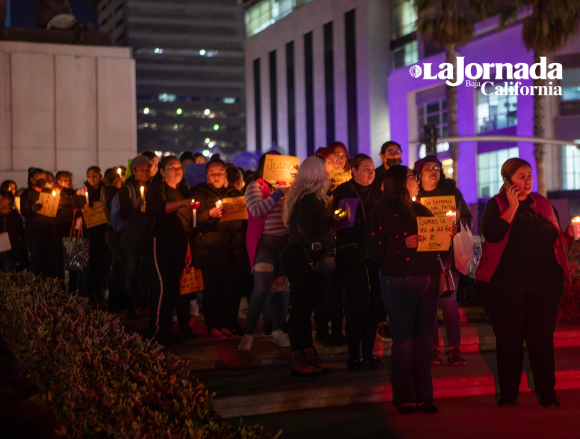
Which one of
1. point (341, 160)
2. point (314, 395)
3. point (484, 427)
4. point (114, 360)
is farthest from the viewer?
point (341, 160)

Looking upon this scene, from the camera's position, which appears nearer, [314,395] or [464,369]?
[314,395]

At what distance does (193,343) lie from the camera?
743 cm

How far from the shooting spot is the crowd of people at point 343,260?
5219 millimetres

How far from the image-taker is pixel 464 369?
21.6 ft

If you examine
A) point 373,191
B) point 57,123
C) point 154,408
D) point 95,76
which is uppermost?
point 95,76

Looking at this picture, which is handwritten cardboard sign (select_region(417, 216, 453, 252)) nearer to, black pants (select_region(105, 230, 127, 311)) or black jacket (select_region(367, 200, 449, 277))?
black jacket (select_region(367, 200, 449, 277))

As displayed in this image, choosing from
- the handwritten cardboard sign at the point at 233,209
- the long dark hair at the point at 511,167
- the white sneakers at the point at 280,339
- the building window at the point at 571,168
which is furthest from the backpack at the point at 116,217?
the building window at the point at 571,168

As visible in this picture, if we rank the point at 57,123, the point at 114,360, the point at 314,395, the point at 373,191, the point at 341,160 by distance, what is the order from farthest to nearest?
the point at 57,123, the point at 341,160, the point at 373,191, the point at 314,395, the point at 114,360

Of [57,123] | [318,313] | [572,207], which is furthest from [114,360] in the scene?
[572,207]

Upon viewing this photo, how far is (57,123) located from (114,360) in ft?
43.7

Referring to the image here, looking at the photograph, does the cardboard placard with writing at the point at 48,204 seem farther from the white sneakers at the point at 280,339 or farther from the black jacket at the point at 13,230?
the white sneakers at the point at 280,339

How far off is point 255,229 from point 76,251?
3857 millimetres

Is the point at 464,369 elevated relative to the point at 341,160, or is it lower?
lower

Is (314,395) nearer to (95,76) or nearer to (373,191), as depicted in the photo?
(373,191)
